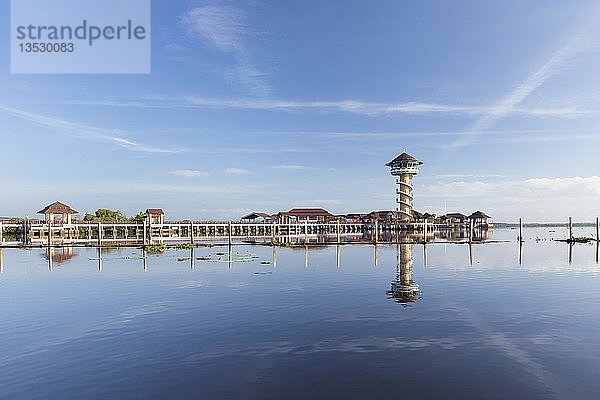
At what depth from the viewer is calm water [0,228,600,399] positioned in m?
13.3

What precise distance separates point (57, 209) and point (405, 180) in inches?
3843

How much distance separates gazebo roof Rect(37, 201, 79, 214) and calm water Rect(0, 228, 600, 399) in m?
65.2

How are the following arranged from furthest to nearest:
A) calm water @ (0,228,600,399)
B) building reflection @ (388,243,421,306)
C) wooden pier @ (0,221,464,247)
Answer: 1. wooden pier @ (0,221,464,247)
2. building reflection @ (388,243,421,306)
3. calm water @ (0,228,600,399)

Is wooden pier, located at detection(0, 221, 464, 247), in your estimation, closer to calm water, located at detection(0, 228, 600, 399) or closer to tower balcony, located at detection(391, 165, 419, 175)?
tower balcony, located at detection(391, 165, 419, 175)

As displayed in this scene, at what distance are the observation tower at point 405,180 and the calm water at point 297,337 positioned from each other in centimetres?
9038

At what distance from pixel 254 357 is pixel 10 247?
236 feet

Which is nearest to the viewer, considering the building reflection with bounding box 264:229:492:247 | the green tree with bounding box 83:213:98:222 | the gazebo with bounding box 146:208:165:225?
the building reflection with bounding box 264:229:492:247

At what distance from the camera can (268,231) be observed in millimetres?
133250

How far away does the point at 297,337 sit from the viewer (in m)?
18.7

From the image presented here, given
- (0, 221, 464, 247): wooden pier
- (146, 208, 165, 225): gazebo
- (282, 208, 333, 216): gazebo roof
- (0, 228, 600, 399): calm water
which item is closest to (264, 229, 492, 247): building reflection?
(0, 221, 464, 247): wooden pier

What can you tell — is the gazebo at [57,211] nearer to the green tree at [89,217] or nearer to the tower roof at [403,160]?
the green tree at [89,217]

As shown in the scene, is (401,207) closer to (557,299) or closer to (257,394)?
(557,299)

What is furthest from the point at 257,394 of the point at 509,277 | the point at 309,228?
the point at 309,228

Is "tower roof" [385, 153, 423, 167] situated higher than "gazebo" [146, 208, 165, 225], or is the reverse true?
"tower roof" [385, 153, 423, 167]
